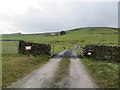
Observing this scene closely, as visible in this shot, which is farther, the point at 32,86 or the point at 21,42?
the point at 21,42

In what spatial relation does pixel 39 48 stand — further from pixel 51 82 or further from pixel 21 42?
pixel 51 82

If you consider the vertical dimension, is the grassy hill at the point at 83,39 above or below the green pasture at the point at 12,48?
above

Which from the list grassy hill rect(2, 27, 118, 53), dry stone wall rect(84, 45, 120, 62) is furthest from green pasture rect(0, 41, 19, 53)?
dry stone wall rect(84, 45, 120, 62)

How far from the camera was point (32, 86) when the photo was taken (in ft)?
29.6

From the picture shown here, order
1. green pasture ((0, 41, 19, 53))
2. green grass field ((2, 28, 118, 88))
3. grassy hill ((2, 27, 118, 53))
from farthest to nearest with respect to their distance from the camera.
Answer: grassy hill ((2, 27, 118, 53)), green pasture ((0, 41, 19, 53)), green grass field ((2, 28, 118, 88))

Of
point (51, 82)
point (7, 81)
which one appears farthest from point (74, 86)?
point (7, 81)

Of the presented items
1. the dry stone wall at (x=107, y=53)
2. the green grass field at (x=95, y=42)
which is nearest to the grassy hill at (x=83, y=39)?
the green grass field at (x=95, y=42)

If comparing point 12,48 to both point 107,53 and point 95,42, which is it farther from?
point 95,42

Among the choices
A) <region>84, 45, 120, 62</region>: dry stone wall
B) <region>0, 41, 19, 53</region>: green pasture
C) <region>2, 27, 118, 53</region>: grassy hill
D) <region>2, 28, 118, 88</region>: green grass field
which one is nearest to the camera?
<region>2, 28, 118, 88</region>: green grass field

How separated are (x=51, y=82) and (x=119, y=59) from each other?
12894mm

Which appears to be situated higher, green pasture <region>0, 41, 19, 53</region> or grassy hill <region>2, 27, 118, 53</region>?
grassy hill <region>2, 27, 118, 53</region>

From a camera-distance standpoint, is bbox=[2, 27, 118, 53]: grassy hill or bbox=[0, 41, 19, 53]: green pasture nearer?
bbox=[0, 41, 19, 53]: green pasture

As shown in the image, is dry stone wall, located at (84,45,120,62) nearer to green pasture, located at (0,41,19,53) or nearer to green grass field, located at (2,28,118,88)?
green grass field, located at (2,28,118,88)

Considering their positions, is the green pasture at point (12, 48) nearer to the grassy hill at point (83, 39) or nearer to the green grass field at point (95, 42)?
the green grass field at point (95, 42)
